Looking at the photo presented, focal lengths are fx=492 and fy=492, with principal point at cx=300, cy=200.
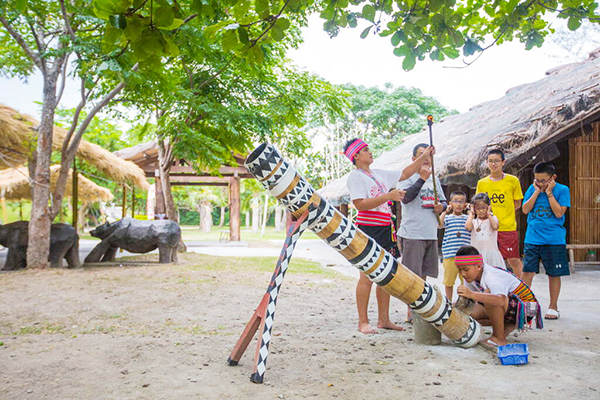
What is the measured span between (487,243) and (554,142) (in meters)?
3.65

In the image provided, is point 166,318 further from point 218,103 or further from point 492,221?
point 218,103

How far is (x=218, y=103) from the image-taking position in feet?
32.0

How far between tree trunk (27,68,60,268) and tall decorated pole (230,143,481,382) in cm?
594

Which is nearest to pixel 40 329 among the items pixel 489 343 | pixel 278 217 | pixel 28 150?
pixel 489 343

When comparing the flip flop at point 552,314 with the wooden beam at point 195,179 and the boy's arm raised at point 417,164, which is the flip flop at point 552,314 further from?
the wooden beam at point 195,179

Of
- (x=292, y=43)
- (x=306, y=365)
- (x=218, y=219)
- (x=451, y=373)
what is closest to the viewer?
(x=451, y=373)

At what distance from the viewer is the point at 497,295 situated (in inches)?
122

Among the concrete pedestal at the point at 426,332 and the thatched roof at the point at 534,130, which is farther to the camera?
the thatched roof at the point at 534,130

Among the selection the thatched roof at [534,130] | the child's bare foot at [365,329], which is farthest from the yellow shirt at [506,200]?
the thatched roof at [534,130]

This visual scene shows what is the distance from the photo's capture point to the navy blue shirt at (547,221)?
408 centimetres

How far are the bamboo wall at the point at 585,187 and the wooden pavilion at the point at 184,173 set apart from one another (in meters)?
7.99

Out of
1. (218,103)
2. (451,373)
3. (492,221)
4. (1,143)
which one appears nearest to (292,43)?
(218,103)

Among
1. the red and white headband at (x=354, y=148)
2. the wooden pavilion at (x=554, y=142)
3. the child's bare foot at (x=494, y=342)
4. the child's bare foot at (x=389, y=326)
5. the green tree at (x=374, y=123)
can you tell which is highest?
the green tree at (x=374, y=123)

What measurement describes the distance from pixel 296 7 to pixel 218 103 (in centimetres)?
735
